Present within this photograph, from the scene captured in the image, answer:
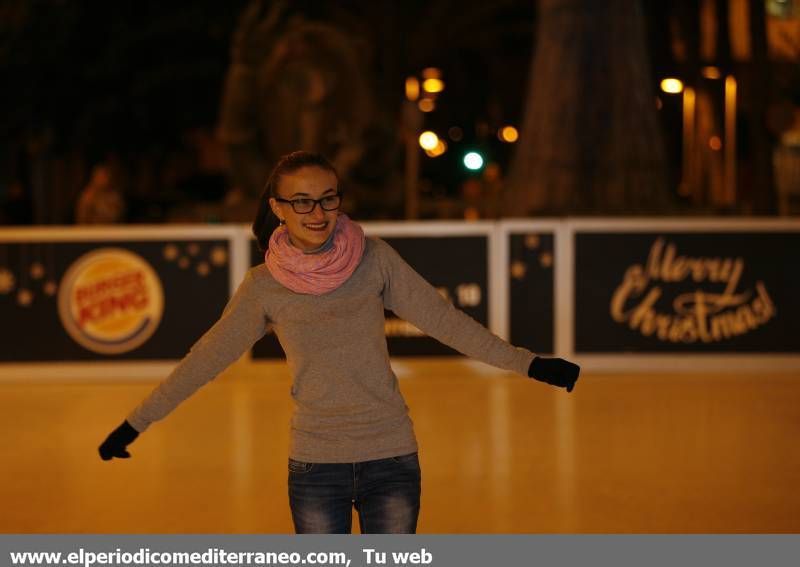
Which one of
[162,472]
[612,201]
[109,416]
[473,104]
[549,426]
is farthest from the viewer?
[473,104]

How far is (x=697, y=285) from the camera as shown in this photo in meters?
11.6

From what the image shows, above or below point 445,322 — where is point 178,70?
above

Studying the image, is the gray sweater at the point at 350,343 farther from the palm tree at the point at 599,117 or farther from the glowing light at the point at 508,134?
the glowing light at the point at 508,134

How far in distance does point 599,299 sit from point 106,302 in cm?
395

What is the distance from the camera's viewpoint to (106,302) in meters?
11.6

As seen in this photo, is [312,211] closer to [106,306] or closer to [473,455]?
[473,455]

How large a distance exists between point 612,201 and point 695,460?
6966mm

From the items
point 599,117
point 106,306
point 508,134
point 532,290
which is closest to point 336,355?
point 532,290

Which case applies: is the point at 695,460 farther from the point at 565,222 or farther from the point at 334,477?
the point at 334,477

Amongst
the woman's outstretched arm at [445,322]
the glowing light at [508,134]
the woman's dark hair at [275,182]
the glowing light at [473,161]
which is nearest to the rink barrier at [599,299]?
the glowing light at [473,161]

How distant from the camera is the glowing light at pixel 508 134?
50.9 meters

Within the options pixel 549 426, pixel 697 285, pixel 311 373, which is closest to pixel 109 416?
pixel 549 426

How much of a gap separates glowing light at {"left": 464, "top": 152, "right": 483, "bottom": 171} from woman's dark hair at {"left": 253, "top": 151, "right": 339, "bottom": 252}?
14.8 metres

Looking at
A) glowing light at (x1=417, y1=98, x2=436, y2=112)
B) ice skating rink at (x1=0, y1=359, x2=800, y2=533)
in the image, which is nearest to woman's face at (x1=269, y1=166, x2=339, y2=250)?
ice skating rink at (x1=0, y1=359, x2=800, y2=533)
